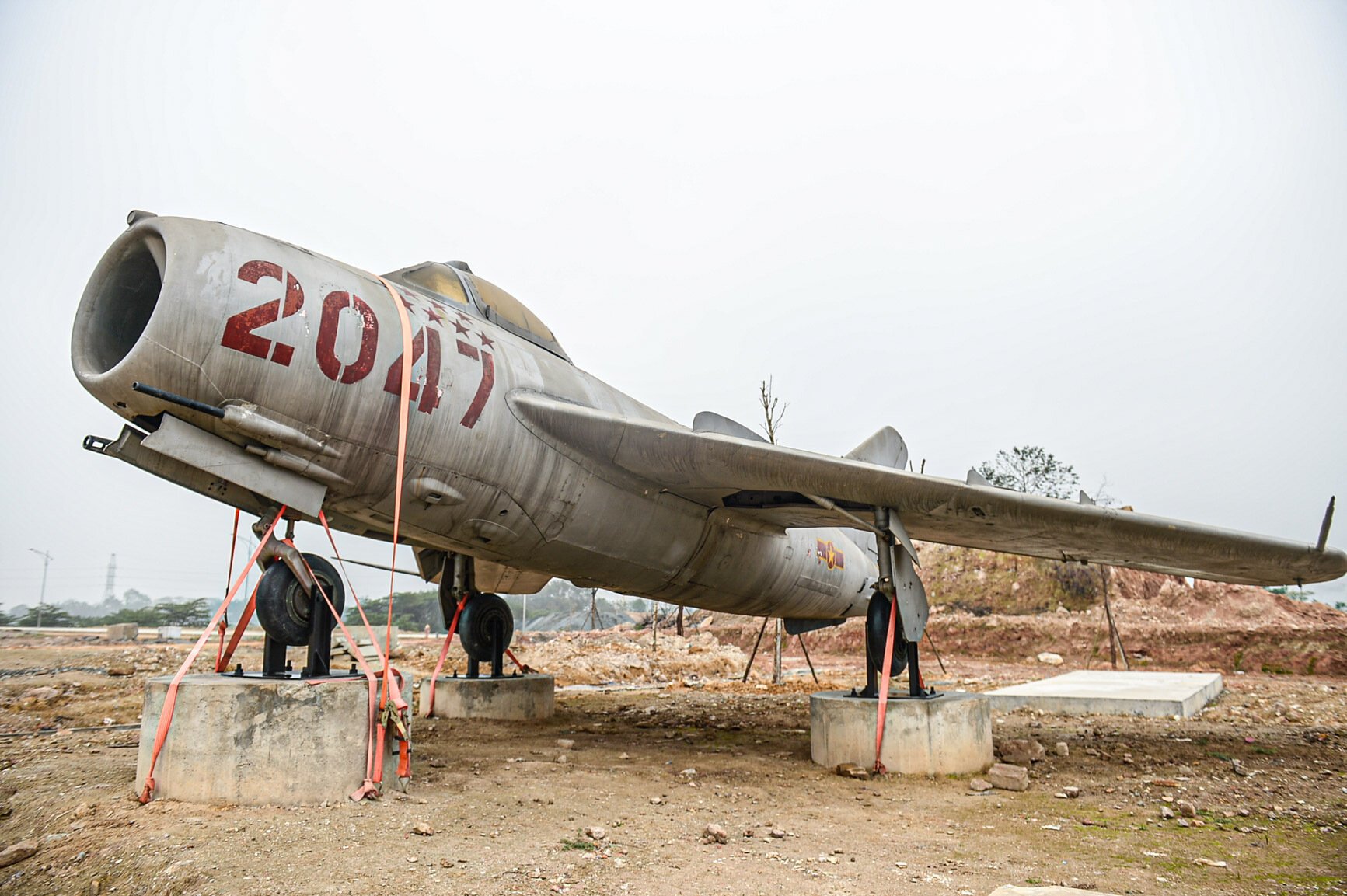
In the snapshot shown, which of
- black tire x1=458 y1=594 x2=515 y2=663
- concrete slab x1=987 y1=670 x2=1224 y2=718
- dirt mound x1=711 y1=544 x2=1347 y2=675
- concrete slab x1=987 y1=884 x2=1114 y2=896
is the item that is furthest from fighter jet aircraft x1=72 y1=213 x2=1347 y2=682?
dirt mound x1=711 y1=544 x2=1347 y2=675

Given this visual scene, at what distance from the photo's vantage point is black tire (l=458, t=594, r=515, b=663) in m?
9.91

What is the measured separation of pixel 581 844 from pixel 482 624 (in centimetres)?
593

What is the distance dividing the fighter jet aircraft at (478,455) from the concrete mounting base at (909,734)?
2.26 feet

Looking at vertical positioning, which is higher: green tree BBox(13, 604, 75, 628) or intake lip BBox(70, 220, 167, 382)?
intake lip BBox(70, 220, 167, 382)

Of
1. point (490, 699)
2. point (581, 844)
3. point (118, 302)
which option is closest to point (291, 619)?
point (118, 302)

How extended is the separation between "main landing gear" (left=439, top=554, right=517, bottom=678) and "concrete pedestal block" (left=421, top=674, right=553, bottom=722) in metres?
0.31

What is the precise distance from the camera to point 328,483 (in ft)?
18.0

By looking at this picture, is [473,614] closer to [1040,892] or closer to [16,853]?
[16,853]

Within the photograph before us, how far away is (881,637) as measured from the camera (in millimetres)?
7379

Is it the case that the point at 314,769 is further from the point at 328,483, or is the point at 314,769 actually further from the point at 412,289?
the point at 412,289

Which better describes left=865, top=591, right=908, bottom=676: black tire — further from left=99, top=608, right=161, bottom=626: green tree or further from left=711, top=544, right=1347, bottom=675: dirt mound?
left=99, top=608, right=161, bottom=626: green tree

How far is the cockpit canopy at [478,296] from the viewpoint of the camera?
6598mm

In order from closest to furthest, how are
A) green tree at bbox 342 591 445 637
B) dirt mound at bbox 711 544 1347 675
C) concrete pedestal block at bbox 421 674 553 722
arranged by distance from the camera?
concrete pedestal block at bbox 421 674 553 722 < dirt mound at bbox 711 544 1347 675 < green tree at bbox 342 591 445 637

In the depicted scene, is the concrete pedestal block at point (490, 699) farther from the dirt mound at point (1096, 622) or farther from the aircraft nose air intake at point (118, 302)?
the dirt mound at point (1096, 622)
